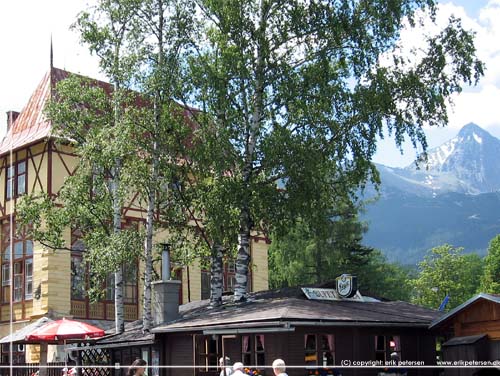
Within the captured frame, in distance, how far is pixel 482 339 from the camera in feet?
67.1

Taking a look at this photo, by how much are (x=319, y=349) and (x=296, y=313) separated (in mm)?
1391

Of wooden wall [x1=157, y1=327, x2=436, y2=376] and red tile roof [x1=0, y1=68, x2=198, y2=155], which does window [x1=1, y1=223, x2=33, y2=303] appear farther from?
wooden wall [x1=157, y1=327, x2=436, y2=376]

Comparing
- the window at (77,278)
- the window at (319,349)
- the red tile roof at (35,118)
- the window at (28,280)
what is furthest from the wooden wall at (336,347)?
the red tile roof at (35,118)

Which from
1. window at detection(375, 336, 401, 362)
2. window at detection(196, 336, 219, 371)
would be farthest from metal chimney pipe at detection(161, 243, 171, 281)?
window at detection(375, 336, 401, 362)

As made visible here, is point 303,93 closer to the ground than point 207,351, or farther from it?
farther from it

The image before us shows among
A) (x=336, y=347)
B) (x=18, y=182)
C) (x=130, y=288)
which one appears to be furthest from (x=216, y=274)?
(x=18, y=182)

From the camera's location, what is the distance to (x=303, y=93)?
26.9 m

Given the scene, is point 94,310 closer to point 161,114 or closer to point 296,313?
point 161,114

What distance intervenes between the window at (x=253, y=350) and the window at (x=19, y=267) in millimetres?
17310

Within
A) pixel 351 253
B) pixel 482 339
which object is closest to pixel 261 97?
pixel 482 339

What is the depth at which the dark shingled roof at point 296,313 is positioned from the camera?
2144 centimetres

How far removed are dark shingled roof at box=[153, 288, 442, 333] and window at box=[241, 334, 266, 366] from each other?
0.70m

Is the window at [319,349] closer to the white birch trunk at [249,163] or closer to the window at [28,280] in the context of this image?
the white birch trunk at [249,163]

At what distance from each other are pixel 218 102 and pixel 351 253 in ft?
102
